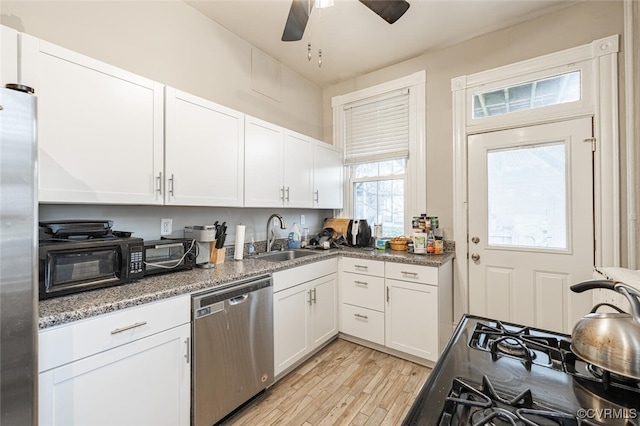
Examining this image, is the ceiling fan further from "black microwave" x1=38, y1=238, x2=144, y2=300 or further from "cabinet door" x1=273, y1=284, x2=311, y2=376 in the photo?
"cabinet door" x1=273, y1=284, x2=311, y2=376

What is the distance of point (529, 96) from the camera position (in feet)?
7.85

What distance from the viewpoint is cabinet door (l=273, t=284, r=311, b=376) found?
2068mm

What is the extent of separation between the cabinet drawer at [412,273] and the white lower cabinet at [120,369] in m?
1.67

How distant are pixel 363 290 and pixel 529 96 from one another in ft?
7.34

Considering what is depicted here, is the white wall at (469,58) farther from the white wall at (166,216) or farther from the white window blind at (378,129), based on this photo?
the white wall at (166,216)

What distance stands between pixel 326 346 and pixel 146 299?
72.8 inches

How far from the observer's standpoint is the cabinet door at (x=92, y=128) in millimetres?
1292

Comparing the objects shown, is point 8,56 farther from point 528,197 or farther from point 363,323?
point 528,197

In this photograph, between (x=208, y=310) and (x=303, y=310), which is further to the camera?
(x=303, y=310)

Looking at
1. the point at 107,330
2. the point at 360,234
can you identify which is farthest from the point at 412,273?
the point at 107,330

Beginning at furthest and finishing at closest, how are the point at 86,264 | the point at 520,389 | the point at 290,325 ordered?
the point at 290,325 → the point at 86,264 → the point at 520,389

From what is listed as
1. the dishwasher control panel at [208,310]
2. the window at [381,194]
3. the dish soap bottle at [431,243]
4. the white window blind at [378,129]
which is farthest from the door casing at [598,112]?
the dishwasher control panel at [208,310]

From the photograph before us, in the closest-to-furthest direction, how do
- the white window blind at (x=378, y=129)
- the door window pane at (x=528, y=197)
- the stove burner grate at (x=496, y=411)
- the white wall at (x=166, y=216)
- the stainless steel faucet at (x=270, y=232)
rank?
the stove burner grate at (x=496, y=411) → the white wall at (x=166, y=216) → the door window pane at (x=528, y=197) → the stainless steel faucet at (x=270, y=232) → the white window blind at (x=378, y=129)

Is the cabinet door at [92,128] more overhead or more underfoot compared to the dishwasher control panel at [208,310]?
more overhead
